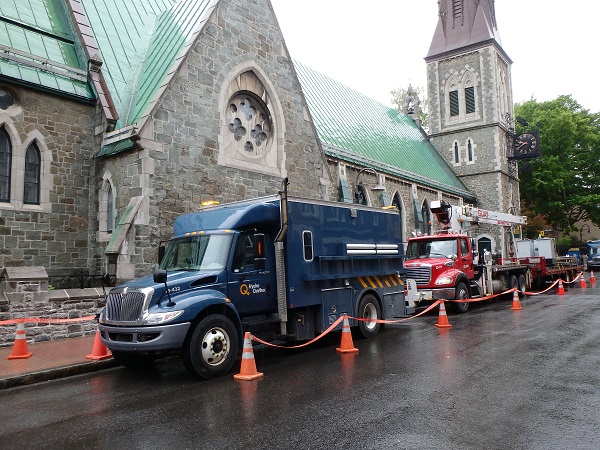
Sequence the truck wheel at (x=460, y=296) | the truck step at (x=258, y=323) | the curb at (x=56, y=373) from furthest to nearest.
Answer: the truck wheel at (x=460, y=296), the truck step at (x=258, y=323), the curb at (x=56, y=373)

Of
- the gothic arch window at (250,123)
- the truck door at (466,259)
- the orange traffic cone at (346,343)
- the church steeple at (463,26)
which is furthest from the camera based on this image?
the church steeple at (463,26)

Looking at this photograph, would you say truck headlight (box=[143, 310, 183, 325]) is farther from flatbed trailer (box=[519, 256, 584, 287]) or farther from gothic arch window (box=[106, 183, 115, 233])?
flatbed trailer (box=[519, 256, 584, 287])

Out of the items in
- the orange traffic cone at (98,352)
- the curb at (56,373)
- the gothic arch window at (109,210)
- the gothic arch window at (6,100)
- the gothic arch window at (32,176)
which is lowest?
the curb at (56,373)

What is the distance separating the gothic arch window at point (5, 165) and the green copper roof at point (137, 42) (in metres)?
2.76

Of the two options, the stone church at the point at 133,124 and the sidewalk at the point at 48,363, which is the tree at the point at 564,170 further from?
the sidewalk at the point at 48,363

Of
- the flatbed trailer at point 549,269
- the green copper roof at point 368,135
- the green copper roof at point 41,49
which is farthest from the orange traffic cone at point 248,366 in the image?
the flatbed trailer at point 549,269

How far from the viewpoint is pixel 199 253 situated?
864cm

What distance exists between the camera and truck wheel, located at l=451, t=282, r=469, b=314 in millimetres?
15477

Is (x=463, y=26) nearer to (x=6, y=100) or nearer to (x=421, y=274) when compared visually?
(x=421, y=274)

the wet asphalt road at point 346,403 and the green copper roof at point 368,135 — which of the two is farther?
the green copper roof at point 368,135

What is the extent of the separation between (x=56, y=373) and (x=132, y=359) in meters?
1.18

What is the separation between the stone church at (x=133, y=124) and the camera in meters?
12.4

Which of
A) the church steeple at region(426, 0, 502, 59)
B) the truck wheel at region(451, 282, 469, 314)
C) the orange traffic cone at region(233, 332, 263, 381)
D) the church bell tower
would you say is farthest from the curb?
the church steeple at region(426, 0, 502, 59)

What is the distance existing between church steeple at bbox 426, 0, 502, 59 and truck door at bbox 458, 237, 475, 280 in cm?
3029
